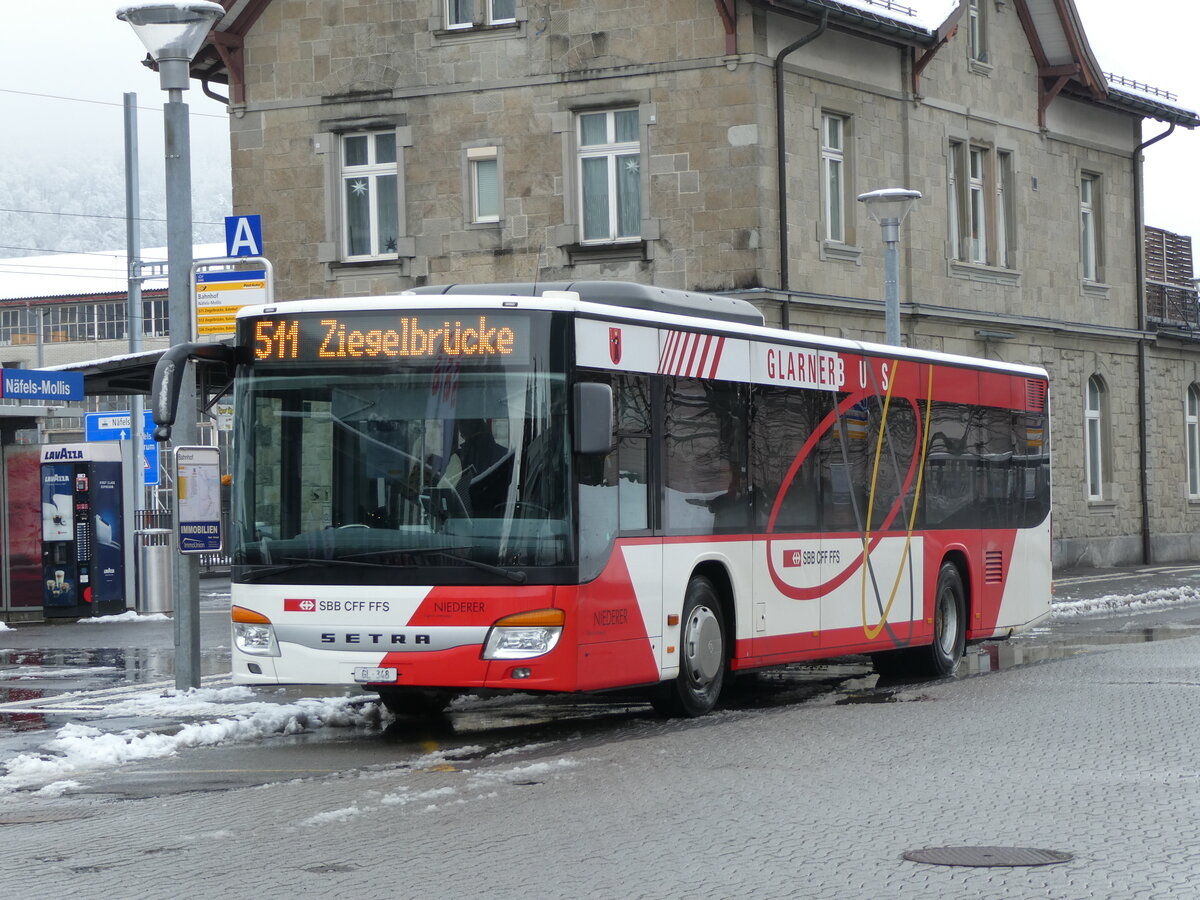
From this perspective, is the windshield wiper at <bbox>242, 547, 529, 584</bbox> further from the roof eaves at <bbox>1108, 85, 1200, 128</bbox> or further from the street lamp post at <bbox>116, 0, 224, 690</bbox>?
the roof eaves at <bbox>1108, 85, 1200, 128</bbox>

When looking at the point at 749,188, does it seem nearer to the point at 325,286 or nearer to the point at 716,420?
the point at 325,286

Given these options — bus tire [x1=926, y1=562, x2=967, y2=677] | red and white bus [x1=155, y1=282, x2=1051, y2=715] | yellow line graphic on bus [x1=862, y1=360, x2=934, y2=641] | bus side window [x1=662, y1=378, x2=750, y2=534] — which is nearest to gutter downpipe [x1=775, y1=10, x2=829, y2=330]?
bus tire [x1=926, y1=562, x2=967, y2=677]

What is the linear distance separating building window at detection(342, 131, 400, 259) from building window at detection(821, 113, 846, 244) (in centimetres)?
672

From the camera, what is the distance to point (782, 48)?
29.3 metres

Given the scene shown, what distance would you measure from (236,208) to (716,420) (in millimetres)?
19548

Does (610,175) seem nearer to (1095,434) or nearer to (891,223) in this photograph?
(891,223)

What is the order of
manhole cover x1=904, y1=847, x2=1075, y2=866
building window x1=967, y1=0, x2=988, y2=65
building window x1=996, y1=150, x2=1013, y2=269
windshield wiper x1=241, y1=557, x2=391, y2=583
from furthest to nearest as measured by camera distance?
1. building window x1=996, y1=150, x2=1013, y2=269
2. building window x1=967, y1=0, x2=988, y2=65
3. windshield wiper x1=241, y1=557, x2=391, y2=583
4. manhole cover x1=904, y1=847, x2=1075, y2=866

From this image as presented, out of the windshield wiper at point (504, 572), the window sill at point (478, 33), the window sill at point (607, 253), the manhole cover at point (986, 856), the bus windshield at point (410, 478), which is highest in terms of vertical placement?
the window sill at point (478, 33)

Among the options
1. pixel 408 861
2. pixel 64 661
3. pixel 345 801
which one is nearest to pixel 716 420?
pixel 345 801

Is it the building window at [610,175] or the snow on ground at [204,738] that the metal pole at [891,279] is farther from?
the snow on ground at [204,738]

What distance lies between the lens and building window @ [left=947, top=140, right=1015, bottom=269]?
34.3 meters

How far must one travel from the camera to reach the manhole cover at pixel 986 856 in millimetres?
7664

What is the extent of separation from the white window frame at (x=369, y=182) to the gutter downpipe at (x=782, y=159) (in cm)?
613

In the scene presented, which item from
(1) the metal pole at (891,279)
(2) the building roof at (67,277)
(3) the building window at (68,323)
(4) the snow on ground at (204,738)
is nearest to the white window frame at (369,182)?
(1) the metal pole at (891,279)
